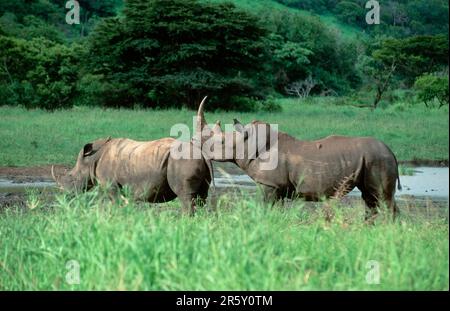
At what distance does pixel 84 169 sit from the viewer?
10.0 metres

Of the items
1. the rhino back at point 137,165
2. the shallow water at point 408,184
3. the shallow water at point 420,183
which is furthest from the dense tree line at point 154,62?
the rhino back at point 137,165

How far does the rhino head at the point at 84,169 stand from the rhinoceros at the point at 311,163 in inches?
50.9

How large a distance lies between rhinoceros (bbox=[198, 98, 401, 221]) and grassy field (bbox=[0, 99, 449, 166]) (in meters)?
6.76

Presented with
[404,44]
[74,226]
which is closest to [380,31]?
[404,44]

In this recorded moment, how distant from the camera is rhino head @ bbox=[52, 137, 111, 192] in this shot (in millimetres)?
10000

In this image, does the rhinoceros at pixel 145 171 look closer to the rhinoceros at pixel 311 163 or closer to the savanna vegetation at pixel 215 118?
the savanna vegetation at pixel 215 118

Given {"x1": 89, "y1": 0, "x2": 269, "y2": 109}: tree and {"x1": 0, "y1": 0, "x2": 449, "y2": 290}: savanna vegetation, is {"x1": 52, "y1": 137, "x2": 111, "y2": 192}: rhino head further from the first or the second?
{"x1": 89, "y1": 0, "x2": 269, "y2": 109}: tree

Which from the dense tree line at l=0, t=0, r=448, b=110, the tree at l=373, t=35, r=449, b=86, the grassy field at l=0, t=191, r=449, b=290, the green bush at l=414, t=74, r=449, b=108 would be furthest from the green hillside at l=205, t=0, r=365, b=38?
the grassy field at l=0, t=191, r=449, b=290

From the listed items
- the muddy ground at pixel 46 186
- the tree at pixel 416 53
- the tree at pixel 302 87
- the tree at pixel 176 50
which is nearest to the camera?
the muddy ground at pixel 46 186

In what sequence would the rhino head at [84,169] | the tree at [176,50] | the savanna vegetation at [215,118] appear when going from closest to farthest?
the savanna vegetation at [215,118] → the rhino head at [84,169] → the tree at [176,50]

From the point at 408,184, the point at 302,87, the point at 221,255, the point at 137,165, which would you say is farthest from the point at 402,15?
the point at 221,255

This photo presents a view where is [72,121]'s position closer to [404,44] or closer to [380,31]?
[404,44]

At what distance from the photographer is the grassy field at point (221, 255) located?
216 inches

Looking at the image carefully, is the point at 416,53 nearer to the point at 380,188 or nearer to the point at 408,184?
the point at 408,184
